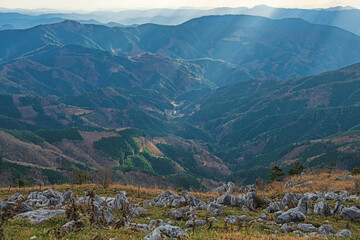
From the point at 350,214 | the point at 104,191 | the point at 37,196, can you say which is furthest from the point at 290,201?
the point at 37,196

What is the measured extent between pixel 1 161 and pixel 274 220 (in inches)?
6929

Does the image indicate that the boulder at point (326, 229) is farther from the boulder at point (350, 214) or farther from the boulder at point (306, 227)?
the boulder at point (350, 214)

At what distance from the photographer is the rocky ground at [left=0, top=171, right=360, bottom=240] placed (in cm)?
1819

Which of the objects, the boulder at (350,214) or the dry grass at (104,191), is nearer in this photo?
the boulder at (350,214)

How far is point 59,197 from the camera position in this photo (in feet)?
114

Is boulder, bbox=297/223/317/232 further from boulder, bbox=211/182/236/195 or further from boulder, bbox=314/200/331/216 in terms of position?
boulder, bbox=211/182/236/195

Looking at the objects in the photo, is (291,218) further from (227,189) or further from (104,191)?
(227,189)

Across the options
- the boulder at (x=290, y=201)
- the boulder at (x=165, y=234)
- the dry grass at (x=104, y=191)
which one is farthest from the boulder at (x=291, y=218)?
the dry grass at (x=104, y=191)

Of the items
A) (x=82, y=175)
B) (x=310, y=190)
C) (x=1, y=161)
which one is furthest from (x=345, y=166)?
(x=1, y=161)

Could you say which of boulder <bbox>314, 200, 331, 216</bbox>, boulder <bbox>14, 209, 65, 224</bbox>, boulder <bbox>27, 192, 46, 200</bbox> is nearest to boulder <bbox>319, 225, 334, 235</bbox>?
boulder <bbox>314, 200, 331, 216</bbox>

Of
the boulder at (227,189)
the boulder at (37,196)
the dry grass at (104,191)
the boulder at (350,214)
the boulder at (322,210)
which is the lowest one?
the boulder at (227,189)

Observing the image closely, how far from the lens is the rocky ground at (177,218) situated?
59.7 feet

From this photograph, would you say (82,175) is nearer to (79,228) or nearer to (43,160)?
(79,228)

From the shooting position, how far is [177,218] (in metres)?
26.8
